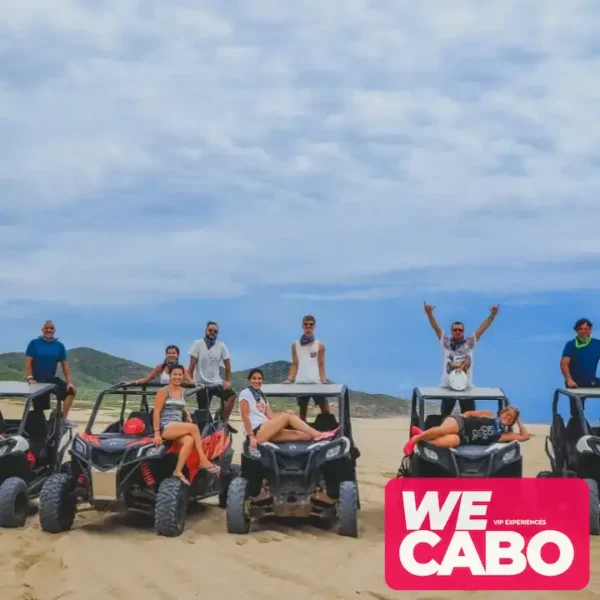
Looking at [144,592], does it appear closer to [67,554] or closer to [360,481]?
[67,554]

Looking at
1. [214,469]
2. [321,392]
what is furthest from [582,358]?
[214,469]

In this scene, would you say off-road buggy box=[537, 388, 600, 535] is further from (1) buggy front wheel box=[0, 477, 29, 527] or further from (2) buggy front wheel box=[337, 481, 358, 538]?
(1) buggy front wheel box=[0, 477, 29, 527]

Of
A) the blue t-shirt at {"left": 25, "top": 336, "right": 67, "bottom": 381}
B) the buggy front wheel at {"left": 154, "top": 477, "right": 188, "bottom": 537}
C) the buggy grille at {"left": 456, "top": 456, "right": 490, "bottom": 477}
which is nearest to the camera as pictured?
the buggy front wheel at {"left": 154, "top": 477, "right": 188, "bottom": 537}

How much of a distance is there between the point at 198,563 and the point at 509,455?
398 centimetres

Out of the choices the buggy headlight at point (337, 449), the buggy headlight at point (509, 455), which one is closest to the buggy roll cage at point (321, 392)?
the buggy headlight at point (337, 449)

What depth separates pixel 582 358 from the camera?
1245cm

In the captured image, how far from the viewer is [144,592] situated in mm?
7590

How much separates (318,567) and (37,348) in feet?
21.6

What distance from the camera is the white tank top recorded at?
12.7m

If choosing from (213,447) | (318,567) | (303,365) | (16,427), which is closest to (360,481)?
(303,365)

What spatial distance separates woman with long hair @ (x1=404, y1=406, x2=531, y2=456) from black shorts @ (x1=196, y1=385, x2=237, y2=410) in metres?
2.83

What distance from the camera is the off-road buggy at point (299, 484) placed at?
396 inches

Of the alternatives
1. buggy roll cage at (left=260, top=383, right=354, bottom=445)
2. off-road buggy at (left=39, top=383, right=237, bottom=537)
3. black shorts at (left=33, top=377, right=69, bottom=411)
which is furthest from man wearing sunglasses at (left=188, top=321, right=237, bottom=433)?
off-road buggy at (left=39, top=383, right=237, bottom=537)

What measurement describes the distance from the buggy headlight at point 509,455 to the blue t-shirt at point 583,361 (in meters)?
2.43
